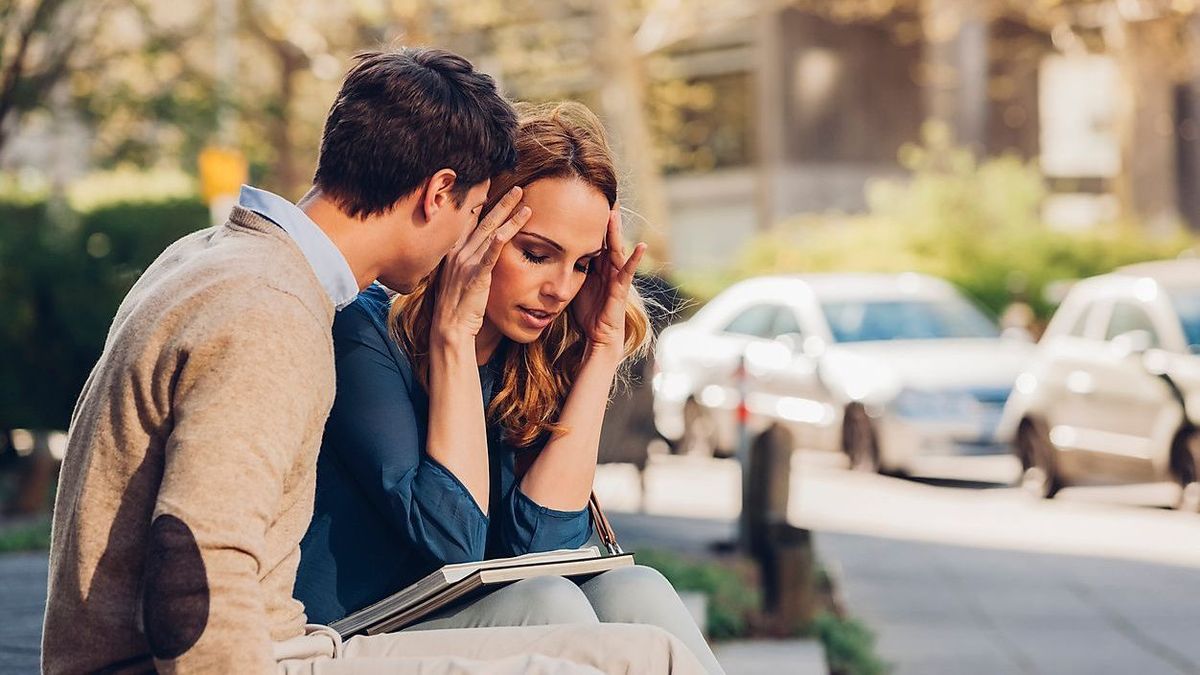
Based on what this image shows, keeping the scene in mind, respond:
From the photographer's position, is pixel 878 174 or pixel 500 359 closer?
pixel 500 359

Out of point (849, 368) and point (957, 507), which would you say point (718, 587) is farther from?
point (849, 368)

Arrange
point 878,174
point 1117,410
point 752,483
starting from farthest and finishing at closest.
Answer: point 878,174 → point 1117,410 → point 752,483

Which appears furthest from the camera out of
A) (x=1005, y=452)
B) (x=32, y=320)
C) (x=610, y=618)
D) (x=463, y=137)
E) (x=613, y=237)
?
(x=1005, y=452)

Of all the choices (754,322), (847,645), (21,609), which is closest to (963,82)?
(754,322)

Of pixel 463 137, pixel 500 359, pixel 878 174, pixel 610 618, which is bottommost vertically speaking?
pixel 878 174

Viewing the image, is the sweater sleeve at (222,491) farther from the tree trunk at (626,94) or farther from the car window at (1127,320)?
the tree trunk at (626,94)

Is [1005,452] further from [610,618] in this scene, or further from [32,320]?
[610,618]

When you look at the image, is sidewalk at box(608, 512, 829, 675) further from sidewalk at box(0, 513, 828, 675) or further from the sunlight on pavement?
the sunlight on pavement

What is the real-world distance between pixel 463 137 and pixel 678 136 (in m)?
35.3

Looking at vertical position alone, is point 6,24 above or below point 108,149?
above

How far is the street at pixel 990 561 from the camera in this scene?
7785 millimetres

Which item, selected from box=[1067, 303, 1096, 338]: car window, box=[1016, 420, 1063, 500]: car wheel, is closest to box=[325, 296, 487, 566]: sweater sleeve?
box=[1016, 420, 1063, 500]: car wheel

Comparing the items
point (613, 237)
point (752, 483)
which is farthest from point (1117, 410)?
point (613, 237)

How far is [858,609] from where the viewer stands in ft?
29.0
